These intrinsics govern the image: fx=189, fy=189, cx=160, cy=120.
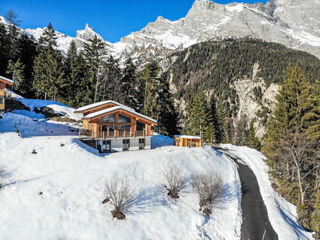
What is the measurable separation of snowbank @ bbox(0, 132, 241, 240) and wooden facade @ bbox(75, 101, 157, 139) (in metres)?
3.94

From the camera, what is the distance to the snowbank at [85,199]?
14219 mm

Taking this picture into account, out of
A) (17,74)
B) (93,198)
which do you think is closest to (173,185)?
(93,198)

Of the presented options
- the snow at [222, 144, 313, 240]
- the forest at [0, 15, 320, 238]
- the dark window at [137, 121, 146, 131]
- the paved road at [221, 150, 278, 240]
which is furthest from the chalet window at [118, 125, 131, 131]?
the snow at [222, 144, 313, 240]

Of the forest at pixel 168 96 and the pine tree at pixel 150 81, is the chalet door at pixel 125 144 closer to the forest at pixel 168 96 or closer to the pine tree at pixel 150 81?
the forest at pixel 168 96

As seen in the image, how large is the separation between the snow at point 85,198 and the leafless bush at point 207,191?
2.58ft

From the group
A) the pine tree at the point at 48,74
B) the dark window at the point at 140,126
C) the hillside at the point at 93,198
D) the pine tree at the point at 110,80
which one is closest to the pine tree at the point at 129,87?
the pine tree at the point at 110,80

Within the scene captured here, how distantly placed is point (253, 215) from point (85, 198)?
1743 centimetres

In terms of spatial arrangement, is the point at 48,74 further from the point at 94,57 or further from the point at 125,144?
the point at 125,144

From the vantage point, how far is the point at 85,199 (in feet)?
54.0

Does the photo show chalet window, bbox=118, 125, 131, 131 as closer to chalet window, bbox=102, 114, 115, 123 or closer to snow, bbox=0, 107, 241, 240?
chalet window, bbox=102, 114, 115, 123

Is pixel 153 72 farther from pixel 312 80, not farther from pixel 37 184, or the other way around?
pixel 312 80

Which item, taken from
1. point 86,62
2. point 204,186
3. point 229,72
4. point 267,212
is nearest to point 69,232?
point 204,186

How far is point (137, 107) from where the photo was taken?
5006cm

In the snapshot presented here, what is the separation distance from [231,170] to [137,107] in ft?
93.5
